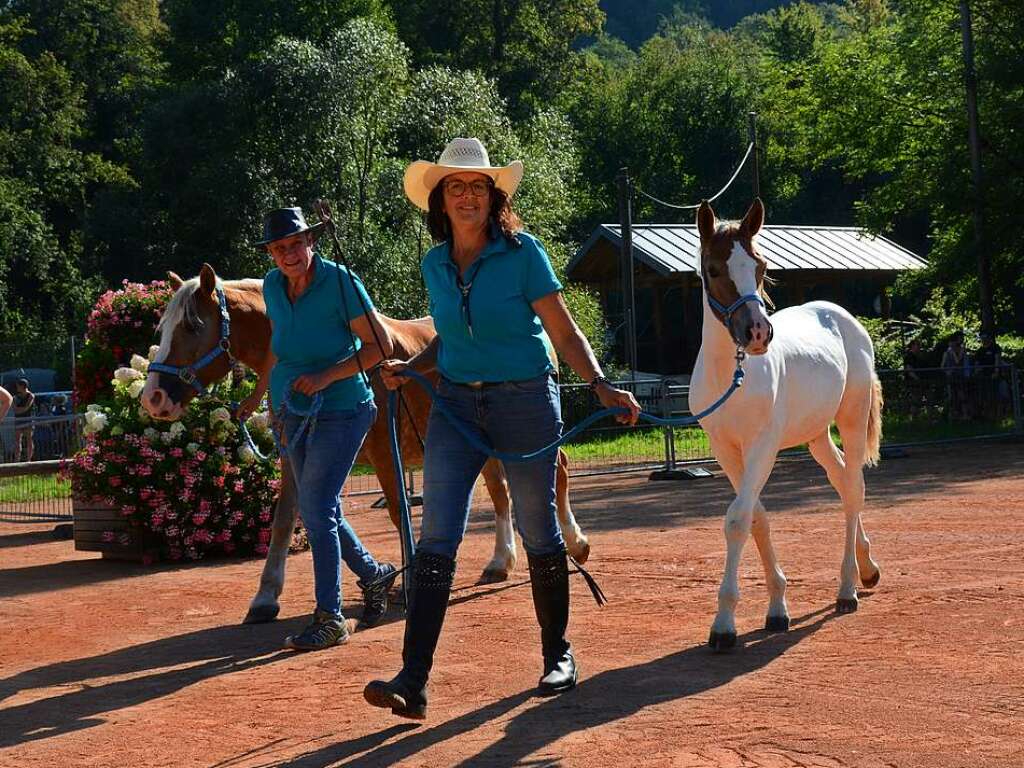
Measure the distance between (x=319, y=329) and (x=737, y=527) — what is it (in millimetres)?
2364

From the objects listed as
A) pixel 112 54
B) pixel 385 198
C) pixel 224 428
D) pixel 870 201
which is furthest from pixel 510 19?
pixel 224 428

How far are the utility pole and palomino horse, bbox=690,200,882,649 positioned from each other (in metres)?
20.3

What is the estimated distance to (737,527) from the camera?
659cm

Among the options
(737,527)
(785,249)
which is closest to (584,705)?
(737,527)

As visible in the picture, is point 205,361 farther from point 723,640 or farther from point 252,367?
point 723,640

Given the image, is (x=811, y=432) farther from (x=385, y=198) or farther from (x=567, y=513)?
(x=385, y=198)

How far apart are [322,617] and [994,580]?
4044 mm

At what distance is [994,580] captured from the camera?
8.05 meters

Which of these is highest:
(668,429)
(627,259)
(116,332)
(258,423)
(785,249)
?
(785,249)

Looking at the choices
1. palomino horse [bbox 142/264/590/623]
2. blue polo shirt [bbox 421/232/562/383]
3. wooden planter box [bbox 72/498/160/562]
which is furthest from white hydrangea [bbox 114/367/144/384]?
blue polo shirt [bbox 421/232/562/383]

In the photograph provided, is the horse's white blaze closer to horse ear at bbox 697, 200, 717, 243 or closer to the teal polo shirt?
horse ear at bbox 697, 200, 717, 243

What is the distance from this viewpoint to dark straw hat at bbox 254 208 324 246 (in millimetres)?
6844

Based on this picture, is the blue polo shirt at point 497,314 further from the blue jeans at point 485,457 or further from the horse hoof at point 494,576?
the horse hoof at point 494,576

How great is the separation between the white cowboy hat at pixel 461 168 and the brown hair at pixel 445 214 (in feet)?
0.10
